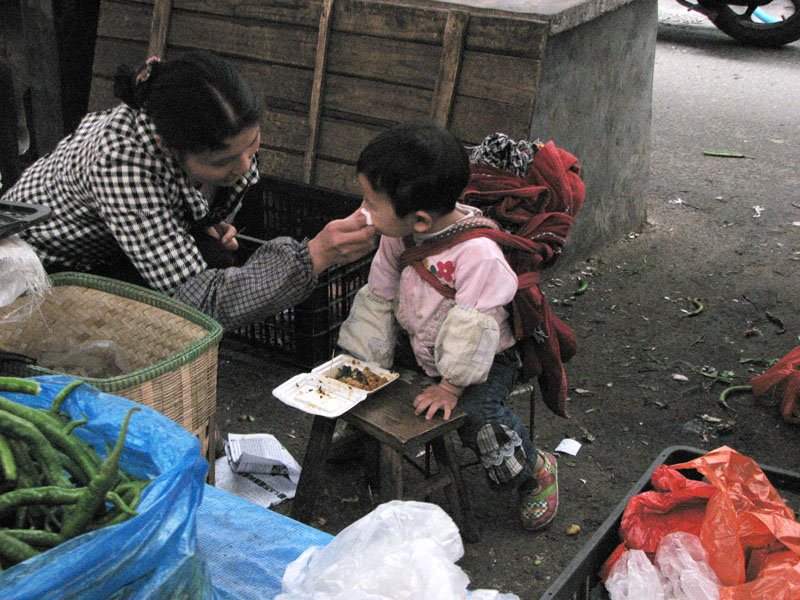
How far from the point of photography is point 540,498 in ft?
9.25

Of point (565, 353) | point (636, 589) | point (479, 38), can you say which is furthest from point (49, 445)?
point (479, 38)

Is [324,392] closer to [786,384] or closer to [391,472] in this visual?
[391,472]

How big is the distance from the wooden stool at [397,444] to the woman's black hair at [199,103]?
37.3 inches

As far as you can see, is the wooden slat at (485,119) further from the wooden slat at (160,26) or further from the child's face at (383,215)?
the wooden slat at (160,26)

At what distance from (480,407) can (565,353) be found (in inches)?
18.8

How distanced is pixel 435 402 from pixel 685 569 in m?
0.88

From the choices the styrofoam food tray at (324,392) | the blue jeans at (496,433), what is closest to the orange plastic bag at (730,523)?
the blue jeans at (496,433)

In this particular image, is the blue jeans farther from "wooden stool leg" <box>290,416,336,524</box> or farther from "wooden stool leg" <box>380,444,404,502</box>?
"wooden stool leg" <box>290,416,336,524</box>

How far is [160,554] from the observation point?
126 cm

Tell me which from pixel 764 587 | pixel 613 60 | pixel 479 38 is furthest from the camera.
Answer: pixel 613 60

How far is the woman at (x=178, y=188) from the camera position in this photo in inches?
95.1

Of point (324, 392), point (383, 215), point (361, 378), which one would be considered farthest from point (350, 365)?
point (383, 215)

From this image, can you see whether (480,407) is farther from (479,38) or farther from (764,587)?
(479,38)

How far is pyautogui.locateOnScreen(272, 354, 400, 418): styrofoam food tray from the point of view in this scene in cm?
247
